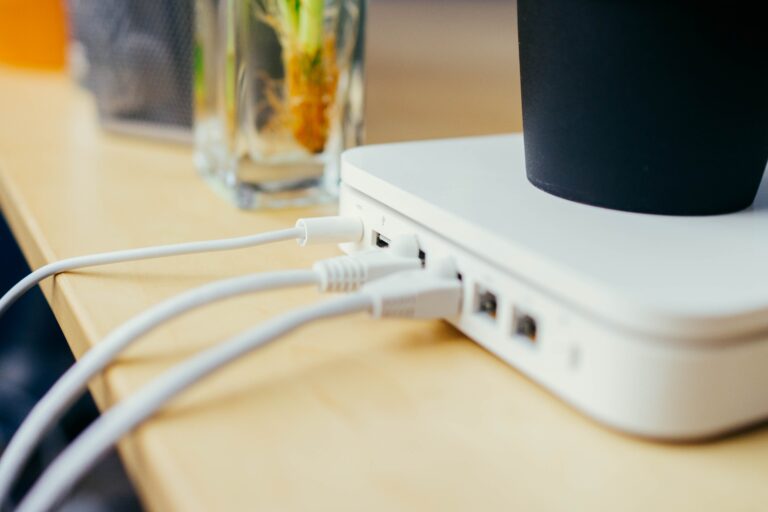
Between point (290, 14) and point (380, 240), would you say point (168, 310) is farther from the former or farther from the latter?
point (290, 14)

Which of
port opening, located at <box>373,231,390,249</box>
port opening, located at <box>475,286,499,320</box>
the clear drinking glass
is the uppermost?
the clear drinking glass

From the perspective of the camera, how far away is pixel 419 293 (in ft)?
1.29

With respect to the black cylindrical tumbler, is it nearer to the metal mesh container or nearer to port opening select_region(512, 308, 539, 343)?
port opening select_region(512, 308, 539, 343)

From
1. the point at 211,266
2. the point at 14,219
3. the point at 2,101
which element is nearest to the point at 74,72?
the point at 2,101

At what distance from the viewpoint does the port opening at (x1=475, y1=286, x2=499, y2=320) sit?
40 cm

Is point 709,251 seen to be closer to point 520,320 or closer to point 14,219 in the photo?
point 520,320

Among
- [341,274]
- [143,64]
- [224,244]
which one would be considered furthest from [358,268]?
[143,64]

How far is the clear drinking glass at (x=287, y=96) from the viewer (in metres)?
0.63

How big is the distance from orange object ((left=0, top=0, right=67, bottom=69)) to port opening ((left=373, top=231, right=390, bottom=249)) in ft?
3.43

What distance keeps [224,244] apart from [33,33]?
101cm

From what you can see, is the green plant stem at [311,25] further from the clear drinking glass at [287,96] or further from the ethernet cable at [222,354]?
the ethernet cable at [222,354]

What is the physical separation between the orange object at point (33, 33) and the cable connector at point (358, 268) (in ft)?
3.60

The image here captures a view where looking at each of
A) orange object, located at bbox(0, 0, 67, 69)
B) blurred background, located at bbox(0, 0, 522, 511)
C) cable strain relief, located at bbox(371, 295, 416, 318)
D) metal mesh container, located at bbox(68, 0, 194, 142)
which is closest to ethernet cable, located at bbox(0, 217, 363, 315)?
cable strain relief, located at bbox(371, 295, 416, 318)

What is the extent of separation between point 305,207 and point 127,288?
8.9 inches
